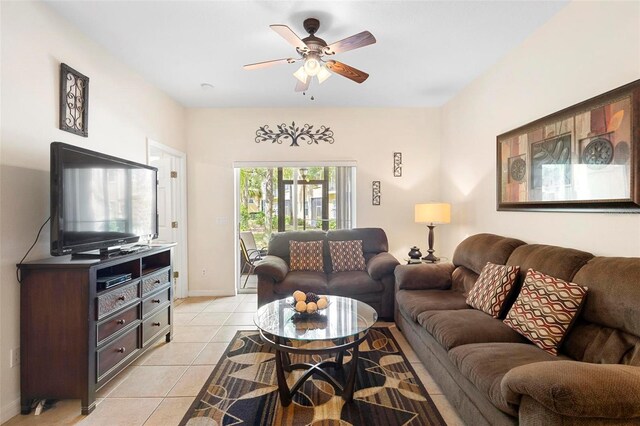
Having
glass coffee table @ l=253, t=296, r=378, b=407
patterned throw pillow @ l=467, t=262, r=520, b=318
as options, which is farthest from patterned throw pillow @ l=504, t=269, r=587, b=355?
glass coffee table @ l=253, t=296, r=378, b=407

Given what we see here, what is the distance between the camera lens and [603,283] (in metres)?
1.57

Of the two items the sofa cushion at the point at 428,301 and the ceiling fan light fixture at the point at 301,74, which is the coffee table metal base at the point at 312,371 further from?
the ceiling fan light fixture at the point at 301,74

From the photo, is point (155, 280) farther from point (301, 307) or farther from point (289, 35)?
point (289, 35)

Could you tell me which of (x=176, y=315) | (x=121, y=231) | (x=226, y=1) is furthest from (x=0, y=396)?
(x=226, y=1)

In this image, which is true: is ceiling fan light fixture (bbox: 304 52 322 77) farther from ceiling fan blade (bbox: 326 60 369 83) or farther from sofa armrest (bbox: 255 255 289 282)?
sofa armrest (bbox: 255 255 289 282)

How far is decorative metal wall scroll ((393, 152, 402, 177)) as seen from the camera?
4398 mm

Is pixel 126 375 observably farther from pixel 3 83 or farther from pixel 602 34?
pixel 602 34

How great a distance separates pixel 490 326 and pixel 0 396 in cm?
306

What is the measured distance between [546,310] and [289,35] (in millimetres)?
2385

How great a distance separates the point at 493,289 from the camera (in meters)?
2.16

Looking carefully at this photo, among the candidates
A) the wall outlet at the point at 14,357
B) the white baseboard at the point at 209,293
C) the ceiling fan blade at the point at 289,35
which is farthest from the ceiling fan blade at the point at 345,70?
the white baseboard at the point at 209,293

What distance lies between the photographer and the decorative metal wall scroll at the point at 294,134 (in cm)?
436

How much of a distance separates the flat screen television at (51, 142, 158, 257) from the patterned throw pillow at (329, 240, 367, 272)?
6.92 ft

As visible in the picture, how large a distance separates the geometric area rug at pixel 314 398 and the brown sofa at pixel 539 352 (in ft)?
0.73
